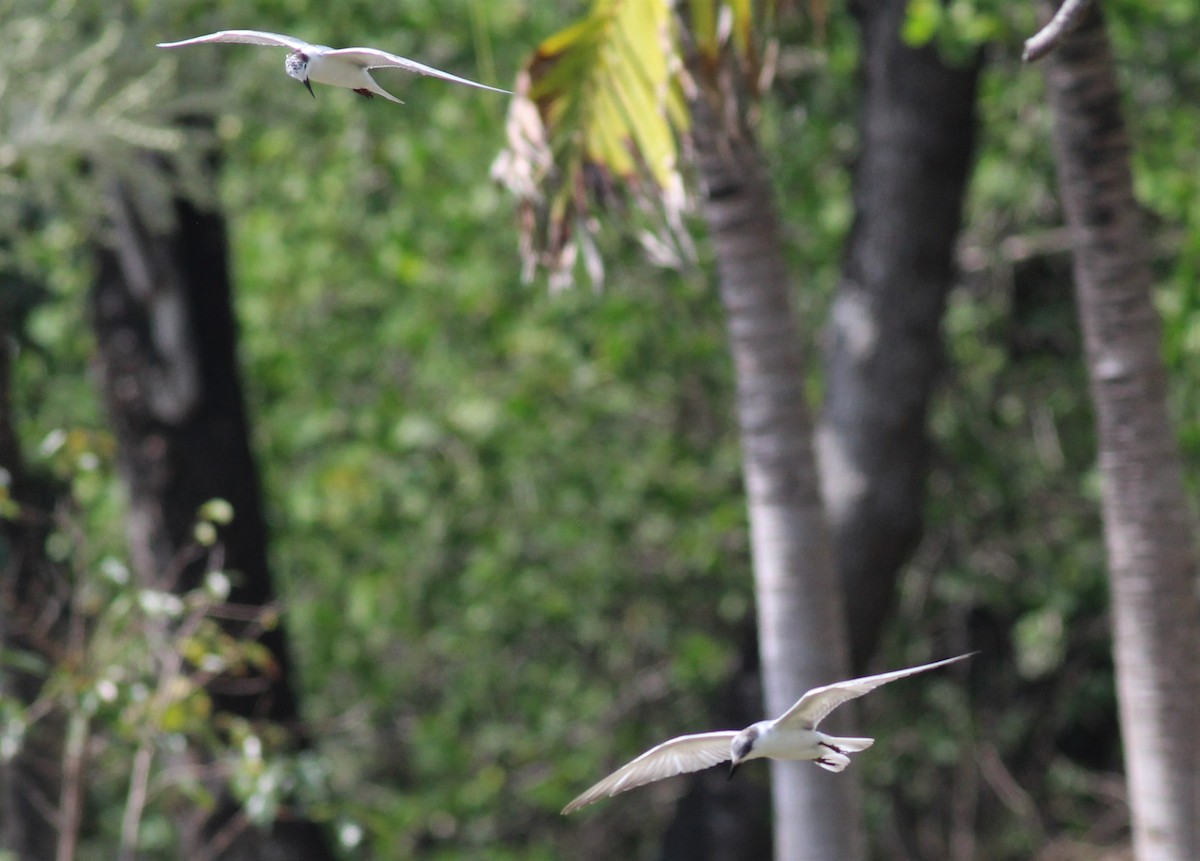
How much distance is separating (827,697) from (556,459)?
19.5ft

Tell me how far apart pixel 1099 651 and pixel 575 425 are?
3.08m

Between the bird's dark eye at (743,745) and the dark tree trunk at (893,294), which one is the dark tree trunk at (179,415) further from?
the bird's dark eye at (743,745)

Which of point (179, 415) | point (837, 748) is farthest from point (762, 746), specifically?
point (179, 415)

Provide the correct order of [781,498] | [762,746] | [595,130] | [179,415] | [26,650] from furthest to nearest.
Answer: [179,415]
[26,650]
[781,498]
[595,130]
[762,746]

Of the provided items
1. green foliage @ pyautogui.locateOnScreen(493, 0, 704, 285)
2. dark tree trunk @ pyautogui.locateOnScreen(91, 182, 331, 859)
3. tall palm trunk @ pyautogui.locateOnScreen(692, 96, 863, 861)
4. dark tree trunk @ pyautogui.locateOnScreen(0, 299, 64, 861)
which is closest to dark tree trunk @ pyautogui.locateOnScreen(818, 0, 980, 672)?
tall palm trunk @ pyautogui.locateOnScreen(692, 96, 863, 861)

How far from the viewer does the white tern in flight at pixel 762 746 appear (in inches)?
63.1

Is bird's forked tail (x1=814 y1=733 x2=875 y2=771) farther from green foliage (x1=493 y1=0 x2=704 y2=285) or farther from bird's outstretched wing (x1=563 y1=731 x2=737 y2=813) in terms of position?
green foliage (x1=493 y1=0 x2=704 y2=285)

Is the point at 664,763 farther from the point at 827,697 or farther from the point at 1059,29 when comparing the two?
the point at 1059,29

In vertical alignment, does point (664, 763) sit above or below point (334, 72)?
below

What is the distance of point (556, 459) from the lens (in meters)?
7.52

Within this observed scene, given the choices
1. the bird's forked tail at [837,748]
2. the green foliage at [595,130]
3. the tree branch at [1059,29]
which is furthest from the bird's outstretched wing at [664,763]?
the green foliage at [595,130]

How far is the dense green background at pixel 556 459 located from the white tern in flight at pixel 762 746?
4924 mm

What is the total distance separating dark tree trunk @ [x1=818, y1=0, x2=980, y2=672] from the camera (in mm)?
5145

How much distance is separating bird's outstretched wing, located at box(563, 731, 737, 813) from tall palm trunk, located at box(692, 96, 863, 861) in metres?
1.98
